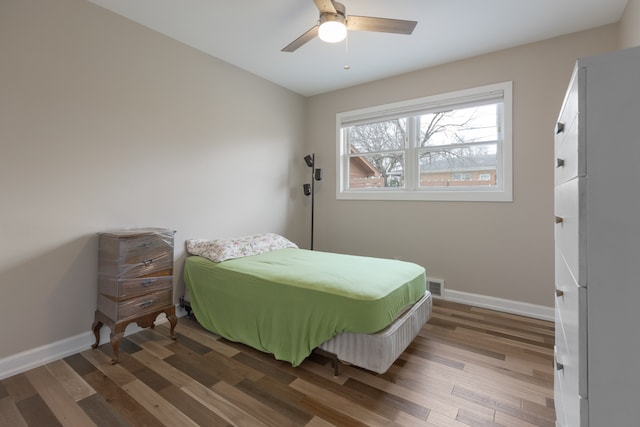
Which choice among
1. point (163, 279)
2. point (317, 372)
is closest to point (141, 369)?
point (163, 279)

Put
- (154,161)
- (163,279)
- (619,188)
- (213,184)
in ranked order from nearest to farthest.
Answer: (619,188) → (163,279) → (154,161) → (213,184)

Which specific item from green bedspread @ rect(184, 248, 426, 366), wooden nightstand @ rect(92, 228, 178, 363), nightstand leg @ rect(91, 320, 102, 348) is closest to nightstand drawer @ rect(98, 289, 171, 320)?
wooden nightstand @ rect(92, 228, 178, 363)

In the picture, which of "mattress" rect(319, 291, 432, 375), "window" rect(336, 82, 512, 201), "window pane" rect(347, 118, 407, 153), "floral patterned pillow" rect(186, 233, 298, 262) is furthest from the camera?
"window pane" rect(347, 118, 407, 153)

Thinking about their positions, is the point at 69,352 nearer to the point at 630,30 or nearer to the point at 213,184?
the point at 213,184

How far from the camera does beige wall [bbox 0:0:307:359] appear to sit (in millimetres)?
1951

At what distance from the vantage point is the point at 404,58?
3100 mm

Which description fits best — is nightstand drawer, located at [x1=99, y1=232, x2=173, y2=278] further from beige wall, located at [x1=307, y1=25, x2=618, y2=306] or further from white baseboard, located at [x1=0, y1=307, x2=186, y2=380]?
beige wall, located at [x1=307, y1=25, x2=618, y2=306]

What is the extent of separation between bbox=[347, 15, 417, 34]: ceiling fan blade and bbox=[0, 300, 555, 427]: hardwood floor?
7.50 feet

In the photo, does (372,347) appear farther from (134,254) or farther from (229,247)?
(134,254)

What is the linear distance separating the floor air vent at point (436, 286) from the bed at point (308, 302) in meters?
0.90

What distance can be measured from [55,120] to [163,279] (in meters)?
1.36

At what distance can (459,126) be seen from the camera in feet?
10.8

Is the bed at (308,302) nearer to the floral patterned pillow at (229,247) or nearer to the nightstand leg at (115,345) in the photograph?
the floral patterned pillow at (229,247)

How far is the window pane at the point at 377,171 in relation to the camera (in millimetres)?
3697
